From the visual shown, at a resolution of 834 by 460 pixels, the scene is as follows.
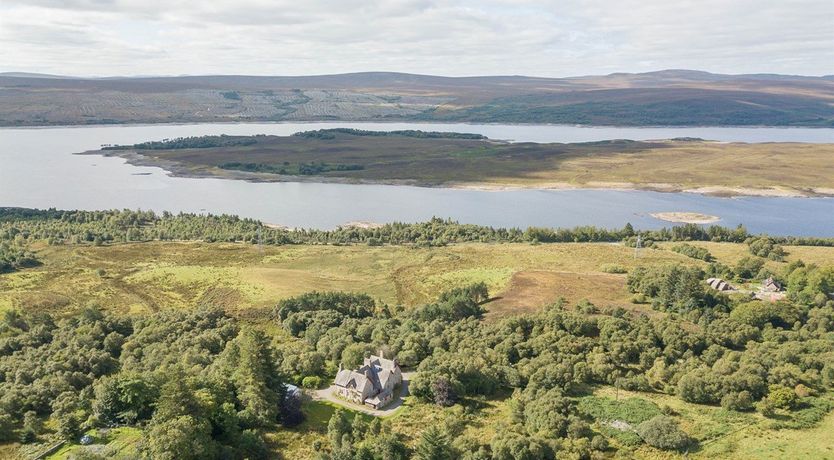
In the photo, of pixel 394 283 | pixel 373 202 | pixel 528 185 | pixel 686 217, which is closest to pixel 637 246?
pixel 394 283

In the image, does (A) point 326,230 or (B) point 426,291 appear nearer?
(B) point 426,291

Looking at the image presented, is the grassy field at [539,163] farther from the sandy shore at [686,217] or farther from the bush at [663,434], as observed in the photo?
the bush at [663,434]

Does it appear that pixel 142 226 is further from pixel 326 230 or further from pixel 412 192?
pixel 412 192

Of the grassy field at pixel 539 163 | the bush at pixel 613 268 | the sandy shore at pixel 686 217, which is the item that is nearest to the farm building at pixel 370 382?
the bush at pixel 613 268

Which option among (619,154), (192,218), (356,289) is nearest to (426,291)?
(356,289)

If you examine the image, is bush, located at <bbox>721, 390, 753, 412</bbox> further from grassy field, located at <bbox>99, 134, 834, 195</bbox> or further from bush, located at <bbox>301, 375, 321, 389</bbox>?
grassy field, located at <bbox>99, 134, 834, 195</bbox>

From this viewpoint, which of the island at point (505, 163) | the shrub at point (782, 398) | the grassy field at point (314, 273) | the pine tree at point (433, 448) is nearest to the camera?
the pine tree at point (433, 448)

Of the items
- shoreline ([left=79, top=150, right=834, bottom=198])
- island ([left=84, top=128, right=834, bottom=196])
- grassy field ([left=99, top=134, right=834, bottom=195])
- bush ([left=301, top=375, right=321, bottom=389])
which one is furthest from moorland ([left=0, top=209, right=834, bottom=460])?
grassy field ([left=99, top=134, right=834, bottom=195])
